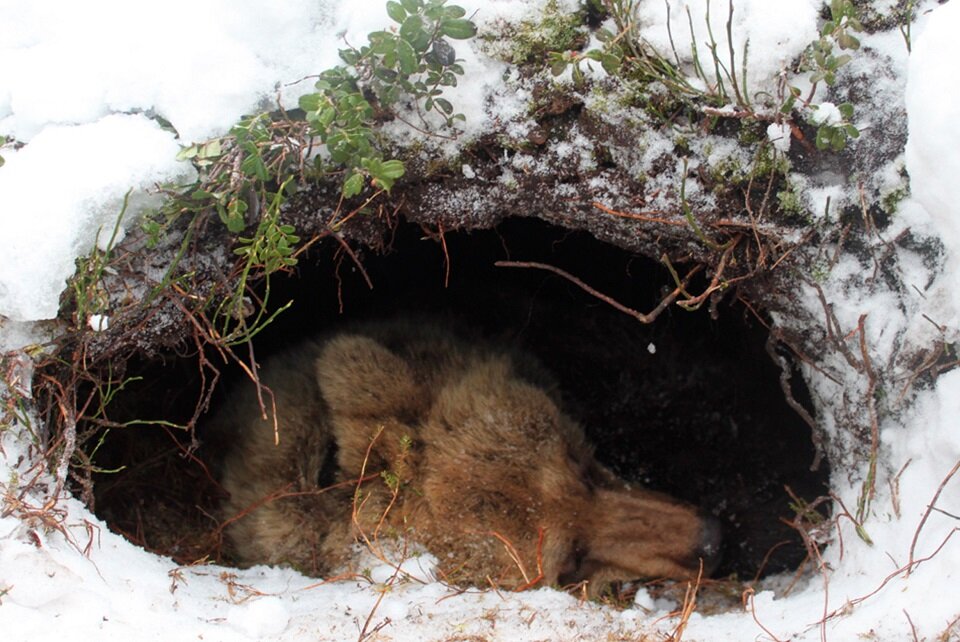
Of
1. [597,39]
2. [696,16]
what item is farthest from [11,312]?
[696,16]

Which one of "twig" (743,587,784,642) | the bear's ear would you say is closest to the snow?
the bear's ear

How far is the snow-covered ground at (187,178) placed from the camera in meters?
2.35

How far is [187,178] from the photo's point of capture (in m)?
2.61

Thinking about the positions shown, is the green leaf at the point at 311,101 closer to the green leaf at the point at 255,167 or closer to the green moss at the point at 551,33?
the green leaf at the point at 255,167

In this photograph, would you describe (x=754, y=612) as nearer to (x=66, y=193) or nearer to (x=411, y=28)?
(x=411, y=28)

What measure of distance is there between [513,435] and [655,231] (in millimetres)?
949

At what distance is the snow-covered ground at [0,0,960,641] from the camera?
235 cm

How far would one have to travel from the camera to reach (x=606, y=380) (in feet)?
13.4

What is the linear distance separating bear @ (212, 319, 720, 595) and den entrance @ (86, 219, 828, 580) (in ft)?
0.78

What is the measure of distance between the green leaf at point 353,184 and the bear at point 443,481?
100cm

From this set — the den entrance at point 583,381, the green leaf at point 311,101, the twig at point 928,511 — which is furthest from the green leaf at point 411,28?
the twig at point 928,511

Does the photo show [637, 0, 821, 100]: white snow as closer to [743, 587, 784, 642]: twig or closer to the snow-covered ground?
the snow-covered ground

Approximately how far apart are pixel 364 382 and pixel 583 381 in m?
1.11

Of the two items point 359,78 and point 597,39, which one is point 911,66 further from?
point 359,78
